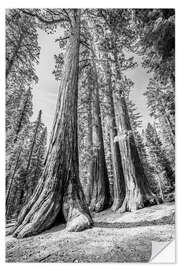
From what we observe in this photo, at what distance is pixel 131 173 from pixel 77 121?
187 centimetres

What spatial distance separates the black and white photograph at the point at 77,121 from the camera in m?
1.46

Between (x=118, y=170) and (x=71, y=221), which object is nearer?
(x=71, y=221)

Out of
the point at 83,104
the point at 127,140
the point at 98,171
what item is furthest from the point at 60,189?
the point at 83,104

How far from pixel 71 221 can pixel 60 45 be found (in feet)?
11.3

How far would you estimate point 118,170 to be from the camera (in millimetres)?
4715

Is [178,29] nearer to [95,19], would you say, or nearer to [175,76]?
[175,76]

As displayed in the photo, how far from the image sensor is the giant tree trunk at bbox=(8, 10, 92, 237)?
5.24 feet

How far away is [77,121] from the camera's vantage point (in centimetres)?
283

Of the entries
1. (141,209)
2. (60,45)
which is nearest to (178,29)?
(60,45)

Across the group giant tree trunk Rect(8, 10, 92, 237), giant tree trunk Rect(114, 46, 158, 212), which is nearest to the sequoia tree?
giant tree trunk Rect(114, 46, 158, 212)

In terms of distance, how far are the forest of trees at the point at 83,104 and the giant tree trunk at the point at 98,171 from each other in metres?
0.03

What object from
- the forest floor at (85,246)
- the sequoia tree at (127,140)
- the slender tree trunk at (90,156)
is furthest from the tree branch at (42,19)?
the forest floor at (85,246)

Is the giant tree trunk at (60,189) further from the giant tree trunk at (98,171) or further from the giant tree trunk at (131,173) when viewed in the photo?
the giant tree trunk at (98,171)

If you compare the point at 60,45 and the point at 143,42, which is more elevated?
the point at 60,45
